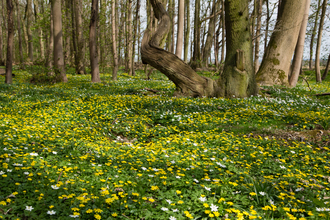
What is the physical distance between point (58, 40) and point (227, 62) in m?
10.1

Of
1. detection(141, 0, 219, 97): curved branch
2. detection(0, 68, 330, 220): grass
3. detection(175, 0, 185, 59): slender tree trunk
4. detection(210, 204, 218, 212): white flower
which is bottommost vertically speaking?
detection(210, 204, 218, 212): white flower

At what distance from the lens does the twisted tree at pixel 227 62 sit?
29.2ft

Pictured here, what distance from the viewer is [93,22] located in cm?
1328

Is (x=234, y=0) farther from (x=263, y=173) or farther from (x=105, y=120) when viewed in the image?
(x=263, y=173)

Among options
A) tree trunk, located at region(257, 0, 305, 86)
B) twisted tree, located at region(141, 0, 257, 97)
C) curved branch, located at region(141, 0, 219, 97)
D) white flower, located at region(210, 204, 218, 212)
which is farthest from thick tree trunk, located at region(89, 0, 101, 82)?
white flower, located at region(210, 204, 218, 212)

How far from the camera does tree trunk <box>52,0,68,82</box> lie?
13.1 metres

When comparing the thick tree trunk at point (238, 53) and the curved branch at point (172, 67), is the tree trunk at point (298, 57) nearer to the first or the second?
the thick tree trunk at point (238, 53)

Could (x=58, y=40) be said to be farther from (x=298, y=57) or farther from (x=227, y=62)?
(x=298, y=57)

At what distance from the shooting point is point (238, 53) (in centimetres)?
876

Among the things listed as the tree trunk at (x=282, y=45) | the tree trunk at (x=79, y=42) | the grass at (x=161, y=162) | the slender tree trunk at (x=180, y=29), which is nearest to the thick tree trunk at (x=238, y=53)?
the grass at (x=161, y=162)

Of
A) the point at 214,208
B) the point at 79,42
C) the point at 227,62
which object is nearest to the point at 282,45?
the point at 227,62

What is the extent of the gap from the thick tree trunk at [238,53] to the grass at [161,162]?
1794mm

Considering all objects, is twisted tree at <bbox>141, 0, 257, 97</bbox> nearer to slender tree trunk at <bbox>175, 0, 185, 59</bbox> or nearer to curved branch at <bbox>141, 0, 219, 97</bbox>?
curved branch at <bbox>141, 0, 219, 97</bbox>

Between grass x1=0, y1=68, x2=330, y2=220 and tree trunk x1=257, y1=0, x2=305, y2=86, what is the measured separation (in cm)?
521
